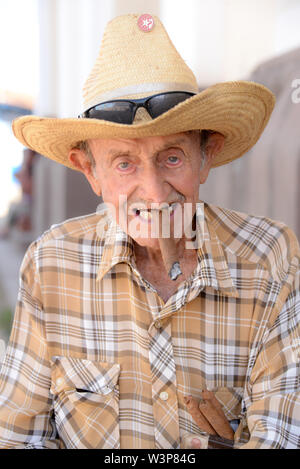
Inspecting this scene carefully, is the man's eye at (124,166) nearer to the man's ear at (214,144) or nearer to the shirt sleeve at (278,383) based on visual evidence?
the man's ear at (214,144)

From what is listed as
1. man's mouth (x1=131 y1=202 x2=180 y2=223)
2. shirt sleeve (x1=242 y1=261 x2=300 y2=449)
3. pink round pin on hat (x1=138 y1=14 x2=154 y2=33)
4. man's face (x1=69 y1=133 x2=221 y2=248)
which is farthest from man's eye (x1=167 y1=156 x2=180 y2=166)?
shirt sleeve (x1=242 y1=261 x2=300 y2=449)

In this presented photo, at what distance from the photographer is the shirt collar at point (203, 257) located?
166 centimetres

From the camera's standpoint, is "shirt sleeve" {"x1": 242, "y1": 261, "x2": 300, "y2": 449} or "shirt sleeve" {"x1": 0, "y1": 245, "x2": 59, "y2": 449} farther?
"shirt sleeve" {"x1": 0, "y1": 245, "x2": 59, "y2": 449}

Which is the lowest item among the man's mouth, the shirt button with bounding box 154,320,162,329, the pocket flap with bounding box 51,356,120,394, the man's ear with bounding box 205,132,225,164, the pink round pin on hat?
the pocket flap with bounding box 51,356,120,394

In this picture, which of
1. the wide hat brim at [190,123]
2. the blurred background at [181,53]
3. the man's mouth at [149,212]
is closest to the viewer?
the wide hat brim at [190,123]

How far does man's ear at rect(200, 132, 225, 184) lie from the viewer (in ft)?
5.62

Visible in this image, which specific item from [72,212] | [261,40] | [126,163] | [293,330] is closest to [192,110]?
[126,163]

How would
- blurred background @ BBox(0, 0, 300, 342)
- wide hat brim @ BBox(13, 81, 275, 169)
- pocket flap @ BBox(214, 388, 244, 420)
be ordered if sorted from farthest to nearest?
1. blurred background @ BBox(0, 0, 300, 342)
2. pocket flap @ BBox(214, 388, 244, 420)
3. wide hat brim @ BBox(13, 81, 275, 169)

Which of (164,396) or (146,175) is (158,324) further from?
(146,175)

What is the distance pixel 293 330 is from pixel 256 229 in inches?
15.5

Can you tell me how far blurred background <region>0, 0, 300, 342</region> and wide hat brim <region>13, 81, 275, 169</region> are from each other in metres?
0.89

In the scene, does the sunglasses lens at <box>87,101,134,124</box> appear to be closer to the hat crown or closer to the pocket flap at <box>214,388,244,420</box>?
the hat crown

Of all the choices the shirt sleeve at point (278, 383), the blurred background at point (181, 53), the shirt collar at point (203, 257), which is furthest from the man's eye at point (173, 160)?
the blurred background at point (181, 53)
